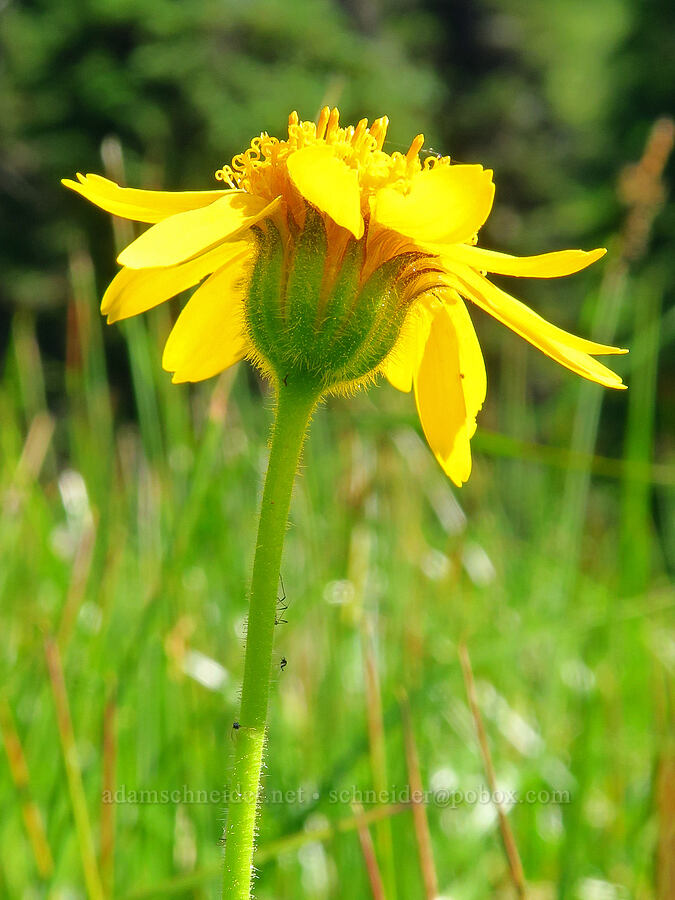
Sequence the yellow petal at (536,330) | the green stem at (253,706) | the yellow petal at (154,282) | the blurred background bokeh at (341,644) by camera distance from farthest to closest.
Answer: the blurred background bokeh at (341,644)
the yellow petal at (154,282)
the yellow petal at (536,330)
the green stem at (253,706)

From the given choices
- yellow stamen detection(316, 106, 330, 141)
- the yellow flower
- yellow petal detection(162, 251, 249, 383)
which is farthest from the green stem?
yellow stamen detection(316, 106, 330, 141)

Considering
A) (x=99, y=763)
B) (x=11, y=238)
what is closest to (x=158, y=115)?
(x=11, y=238)

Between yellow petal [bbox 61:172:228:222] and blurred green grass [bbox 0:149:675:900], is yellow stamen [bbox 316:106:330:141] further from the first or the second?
blurred green grass [bbox 0:149:675:900]

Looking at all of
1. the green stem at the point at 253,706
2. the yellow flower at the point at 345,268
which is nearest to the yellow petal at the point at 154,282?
the yellow flower at the point at 345,268

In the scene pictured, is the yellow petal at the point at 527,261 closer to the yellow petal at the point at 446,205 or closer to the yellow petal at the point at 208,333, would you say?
the yellow petal at the point at 446,205

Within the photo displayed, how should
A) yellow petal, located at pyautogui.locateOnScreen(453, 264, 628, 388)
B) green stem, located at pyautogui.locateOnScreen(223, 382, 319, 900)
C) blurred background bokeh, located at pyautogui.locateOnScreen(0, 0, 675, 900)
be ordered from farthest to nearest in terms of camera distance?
blurred background bokeh, located at pyautogui.locateOnScreen(0, 0, 675, 900), yellow petal, located at pyautogui.locateOnScreen(453, 264, 628, 388), green stem, located at pyautogui.locateOnScreen(223, 382, 319, 900)

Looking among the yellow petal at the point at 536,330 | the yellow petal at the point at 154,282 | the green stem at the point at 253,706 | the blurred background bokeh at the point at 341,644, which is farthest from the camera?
the blurred background bokeh at the point at 341,644

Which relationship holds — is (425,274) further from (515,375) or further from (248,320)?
(515,375)
